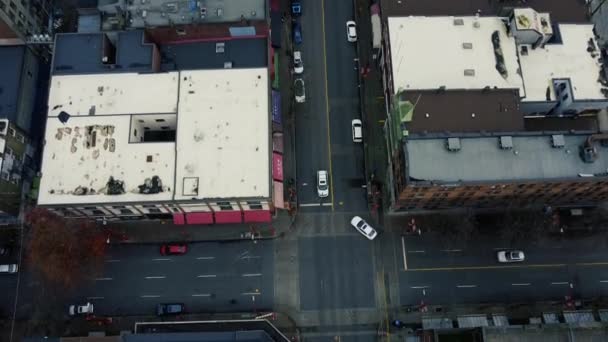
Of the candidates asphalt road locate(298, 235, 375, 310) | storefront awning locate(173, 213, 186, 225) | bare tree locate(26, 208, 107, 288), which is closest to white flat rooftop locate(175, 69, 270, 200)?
storefront awning locate(173, 213, 186, 225)

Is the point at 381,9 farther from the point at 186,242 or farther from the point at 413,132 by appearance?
the point at 186,242

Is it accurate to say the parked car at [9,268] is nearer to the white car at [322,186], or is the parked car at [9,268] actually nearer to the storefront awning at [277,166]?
the storefront awning at [277,166]

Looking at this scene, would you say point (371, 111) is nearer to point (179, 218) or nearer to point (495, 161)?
point (495, 161)

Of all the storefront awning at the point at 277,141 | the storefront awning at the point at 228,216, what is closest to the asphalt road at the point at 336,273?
the storefront awning at the point at 228,216

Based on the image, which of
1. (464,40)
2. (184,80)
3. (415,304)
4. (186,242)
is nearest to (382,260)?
(415,304)

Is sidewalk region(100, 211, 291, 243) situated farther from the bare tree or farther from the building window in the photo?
the building window

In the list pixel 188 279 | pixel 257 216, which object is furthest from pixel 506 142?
pixel 188 279

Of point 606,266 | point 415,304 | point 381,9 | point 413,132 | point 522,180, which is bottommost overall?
point 415,304
